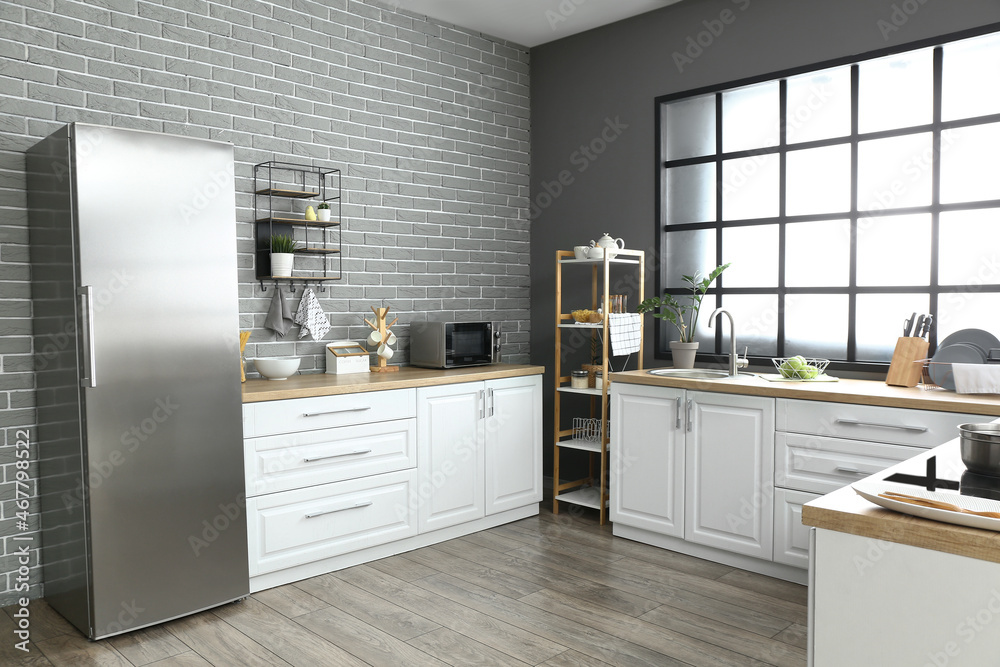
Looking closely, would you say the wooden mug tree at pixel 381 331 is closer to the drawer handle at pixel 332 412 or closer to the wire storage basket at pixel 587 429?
the drawer handle at pixel 332 412

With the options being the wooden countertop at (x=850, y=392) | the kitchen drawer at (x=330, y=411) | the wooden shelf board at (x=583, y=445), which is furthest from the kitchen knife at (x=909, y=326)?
the kitchen drawer at (x=330, y=411)

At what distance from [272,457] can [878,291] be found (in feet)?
9.84

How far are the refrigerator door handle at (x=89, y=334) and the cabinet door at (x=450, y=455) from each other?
153 cm

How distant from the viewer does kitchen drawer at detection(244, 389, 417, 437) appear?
3.18m

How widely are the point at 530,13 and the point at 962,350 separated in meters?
3.01

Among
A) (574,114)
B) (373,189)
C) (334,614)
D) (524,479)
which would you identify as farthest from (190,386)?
(574,114)

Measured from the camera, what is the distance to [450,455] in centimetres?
390

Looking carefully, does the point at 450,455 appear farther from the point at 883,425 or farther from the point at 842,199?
the point at 842,199

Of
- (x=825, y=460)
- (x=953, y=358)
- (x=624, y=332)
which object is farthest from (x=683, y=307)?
(x=953, y=358)

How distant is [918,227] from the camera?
3.52 meters

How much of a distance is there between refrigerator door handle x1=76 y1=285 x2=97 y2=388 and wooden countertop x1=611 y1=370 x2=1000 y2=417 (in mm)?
2455

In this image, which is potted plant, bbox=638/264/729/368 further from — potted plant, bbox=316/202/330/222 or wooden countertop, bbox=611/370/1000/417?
potted plant, bbox=316/202/330/222

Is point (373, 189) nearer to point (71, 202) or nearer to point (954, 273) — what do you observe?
point (71, 202)

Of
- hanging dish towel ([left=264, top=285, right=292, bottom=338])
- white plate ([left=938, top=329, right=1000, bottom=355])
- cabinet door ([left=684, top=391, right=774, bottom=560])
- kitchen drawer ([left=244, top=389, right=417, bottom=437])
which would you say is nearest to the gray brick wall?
hanging dish towel ([left=264, top=285, right=292, bottom=338])
